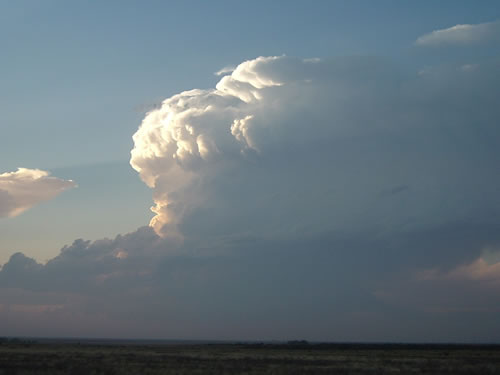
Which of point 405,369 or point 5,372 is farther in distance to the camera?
point 405,369

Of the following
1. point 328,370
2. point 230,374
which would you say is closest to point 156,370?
point 230,374

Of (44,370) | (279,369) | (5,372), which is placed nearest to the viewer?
(5,372)

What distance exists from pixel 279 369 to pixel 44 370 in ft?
74.7

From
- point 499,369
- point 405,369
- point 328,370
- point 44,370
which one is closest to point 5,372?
point 44,370

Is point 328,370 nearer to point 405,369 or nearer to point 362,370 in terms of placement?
point 362,370

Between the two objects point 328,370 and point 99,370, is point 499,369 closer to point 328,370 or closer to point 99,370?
point 328,370

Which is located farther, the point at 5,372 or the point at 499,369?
the point at 499,369

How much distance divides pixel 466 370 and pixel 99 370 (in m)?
36.6

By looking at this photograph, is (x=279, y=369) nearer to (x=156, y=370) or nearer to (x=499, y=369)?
(x=156, y=370)

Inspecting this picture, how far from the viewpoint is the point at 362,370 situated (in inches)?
2062

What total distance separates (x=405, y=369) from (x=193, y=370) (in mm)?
22234

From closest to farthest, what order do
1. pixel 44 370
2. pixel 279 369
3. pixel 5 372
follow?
pixel 5 372 < pixel 44 370 < pixel 279 369

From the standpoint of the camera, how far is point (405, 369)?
177 ft

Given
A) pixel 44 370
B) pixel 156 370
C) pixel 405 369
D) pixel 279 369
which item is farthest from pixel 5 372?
pixel 405 369
